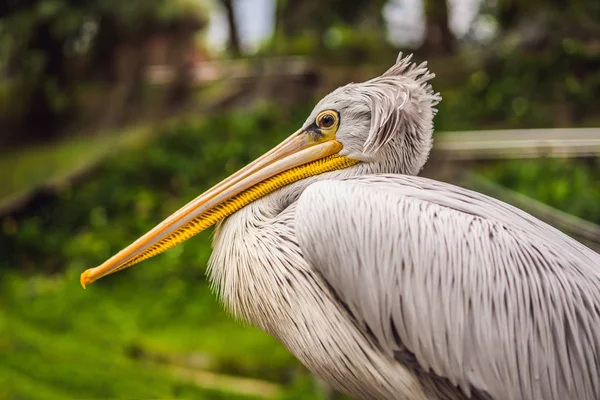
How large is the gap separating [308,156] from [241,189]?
15 cm

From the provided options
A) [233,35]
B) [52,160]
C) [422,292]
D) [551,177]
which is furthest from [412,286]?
[233,35]

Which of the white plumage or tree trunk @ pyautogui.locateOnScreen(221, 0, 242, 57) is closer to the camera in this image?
the white plumage

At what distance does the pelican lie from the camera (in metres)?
1.09

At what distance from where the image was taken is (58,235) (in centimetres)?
509

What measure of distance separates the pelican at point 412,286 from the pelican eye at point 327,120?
6 cm

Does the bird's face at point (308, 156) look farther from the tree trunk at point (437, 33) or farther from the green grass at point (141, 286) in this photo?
the tree trunk at point (437, 33)

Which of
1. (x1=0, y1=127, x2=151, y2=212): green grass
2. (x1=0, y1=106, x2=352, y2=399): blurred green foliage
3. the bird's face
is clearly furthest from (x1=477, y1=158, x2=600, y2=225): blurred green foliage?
(x1=0, y1=127, x2=151, y2=212): green grass

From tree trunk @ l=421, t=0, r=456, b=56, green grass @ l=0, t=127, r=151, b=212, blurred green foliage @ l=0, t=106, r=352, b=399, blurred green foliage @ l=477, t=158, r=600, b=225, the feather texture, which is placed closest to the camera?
the feather texture

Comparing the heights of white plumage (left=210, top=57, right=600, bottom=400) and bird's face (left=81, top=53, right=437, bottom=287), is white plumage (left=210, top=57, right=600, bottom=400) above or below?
below

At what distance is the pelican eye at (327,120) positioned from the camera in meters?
1.30

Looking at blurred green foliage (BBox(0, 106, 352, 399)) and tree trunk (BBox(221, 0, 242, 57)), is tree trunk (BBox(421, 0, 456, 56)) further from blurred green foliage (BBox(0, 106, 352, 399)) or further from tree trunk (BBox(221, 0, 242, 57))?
tree trunk (BBox(221, 0, 242, 57))

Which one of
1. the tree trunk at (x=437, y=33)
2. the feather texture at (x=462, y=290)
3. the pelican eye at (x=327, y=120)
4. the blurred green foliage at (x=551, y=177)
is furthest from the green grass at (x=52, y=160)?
the feather texture at (x=462, y=290)

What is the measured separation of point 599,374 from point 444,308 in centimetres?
28

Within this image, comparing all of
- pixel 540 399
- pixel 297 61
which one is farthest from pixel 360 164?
pixel 297 61
